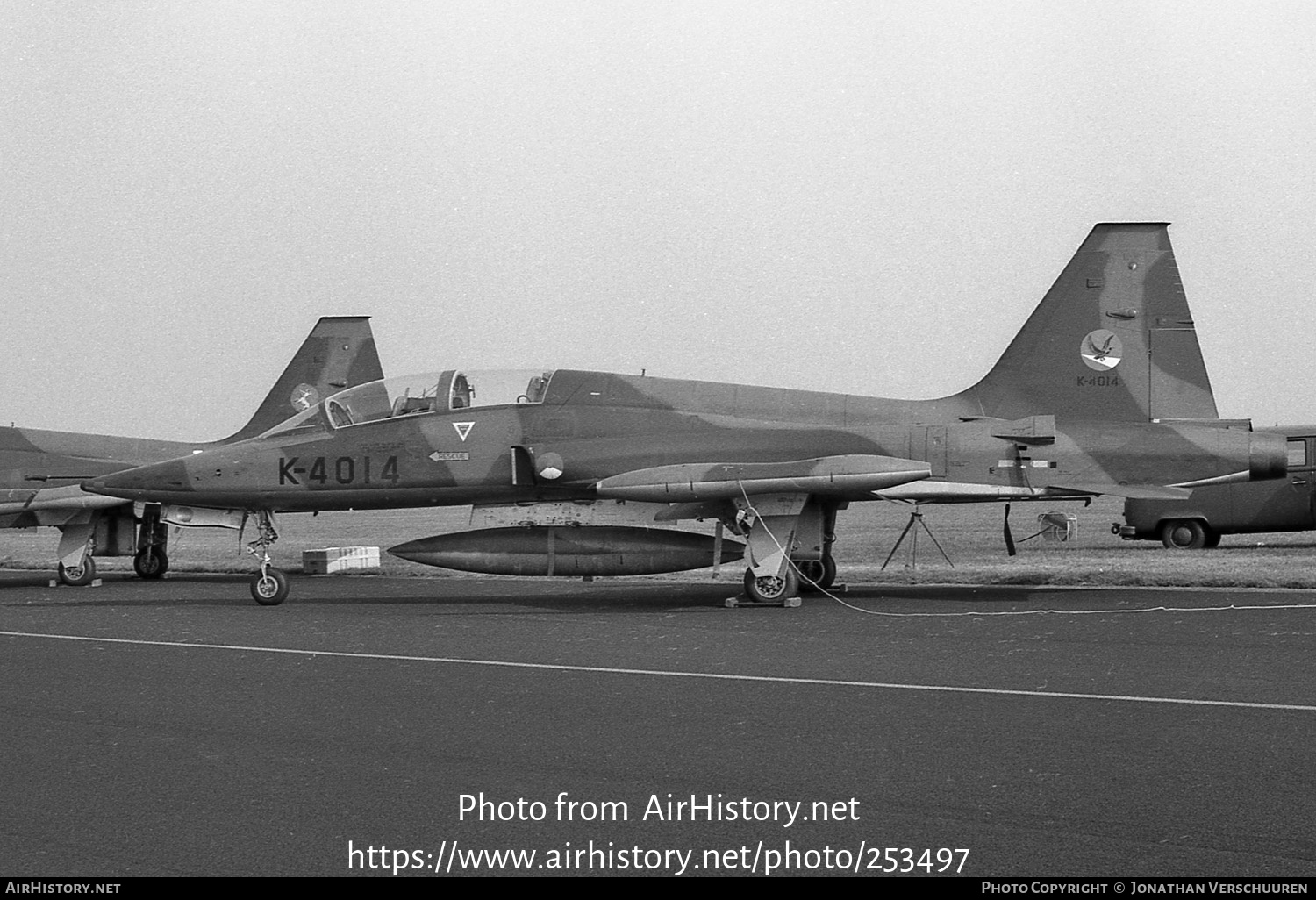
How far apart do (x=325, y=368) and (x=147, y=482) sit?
8.95m

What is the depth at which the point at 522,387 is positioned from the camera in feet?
53.7

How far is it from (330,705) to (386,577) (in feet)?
44.9

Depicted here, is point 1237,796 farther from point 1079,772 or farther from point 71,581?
point 71,581

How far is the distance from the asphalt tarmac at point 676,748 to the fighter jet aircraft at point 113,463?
9.02 meters

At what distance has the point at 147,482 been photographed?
651 inches

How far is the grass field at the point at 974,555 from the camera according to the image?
1778 cm

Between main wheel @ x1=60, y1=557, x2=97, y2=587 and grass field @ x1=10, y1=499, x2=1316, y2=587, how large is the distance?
3.33 meters

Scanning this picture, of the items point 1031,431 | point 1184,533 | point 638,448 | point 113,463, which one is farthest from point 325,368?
point 1184,533

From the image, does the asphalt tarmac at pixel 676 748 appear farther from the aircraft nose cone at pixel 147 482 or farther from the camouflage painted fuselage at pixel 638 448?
the aircraft nose cone at pixel 147 482

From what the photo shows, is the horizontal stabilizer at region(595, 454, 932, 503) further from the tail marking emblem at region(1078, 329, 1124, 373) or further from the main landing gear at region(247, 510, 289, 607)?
the main landing gear at region(247, 510, 289, 607)

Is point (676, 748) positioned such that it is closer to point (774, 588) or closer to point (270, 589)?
point (774, 588)

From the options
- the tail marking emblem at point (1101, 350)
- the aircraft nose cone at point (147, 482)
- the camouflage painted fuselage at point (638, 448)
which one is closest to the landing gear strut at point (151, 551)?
the aircraft nose cone at point (147, 482)

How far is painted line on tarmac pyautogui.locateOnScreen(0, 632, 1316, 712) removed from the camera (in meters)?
7.84
